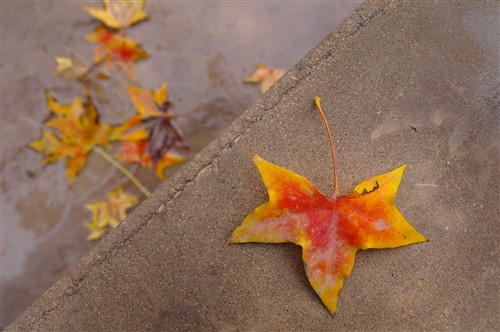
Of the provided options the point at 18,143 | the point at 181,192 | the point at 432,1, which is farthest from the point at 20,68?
the point at 432,1

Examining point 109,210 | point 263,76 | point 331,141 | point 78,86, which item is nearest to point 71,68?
point 78,86

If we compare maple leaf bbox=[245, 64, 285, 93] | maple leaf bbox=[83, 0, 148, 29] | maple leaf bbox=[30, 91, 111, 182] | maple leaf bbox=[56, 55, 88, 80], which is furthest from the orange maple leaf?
maple leaf bbox=[245, 64, 285, 93]

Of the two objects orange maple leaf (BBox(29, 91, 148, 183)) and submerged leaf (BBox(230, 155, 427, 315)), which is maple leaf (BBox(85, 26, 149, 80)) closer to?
orange maple leaf (BBox(29, 91, 148, 183))

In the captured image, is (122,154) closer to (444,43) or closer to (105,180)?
(105,180)

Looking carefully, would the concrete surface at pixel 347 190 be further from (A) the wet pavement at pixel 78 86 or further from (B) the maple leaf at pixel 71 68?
(B) the maple leaf at pixel 71 68

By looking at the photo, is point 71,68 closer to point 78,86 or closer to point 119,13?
point 78,86

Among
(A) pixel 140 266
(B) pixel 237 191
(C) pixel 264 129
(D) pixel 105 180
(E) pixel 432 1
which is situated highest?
(E) pixel 432 1
